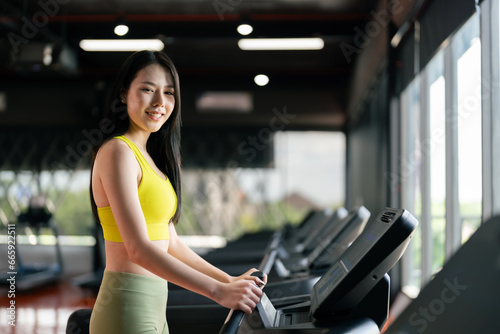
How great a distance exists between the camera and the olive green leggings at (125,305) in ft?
3.92

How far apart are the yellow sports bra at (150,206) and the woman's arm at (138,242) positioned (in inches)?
1.5

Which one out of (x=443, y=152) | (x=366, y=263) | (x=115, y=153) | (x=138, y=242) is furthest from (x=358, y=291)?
(x=443, y=152)

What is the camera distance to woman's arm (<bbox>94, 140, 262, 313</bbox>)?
3.59ft

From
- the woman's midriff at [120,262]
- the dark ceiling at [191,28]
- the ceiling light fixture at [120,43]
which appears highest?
the dark ceiling at [191,28]

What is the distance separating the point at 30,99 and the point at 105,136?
8.09 meters

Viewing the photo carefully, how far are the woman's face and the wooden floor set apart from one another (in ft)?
11.9

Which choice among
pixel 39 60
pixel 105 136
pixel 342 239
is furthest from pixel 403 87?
pixel 39 60

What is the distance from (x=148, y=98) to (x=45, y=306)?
16.2 ft

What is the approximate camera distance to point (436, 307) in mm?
952

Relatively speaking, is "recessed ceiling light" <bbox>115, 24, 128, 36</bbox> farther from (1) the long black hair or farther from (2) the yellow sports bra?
(2) the yellow sports bra

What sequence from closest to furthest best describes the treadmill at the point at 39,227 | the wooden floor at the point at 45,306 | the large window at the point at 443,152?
the large window at the point at 443,152 < the wooden floor at the point at 45,306 < the treadmill at the point at 39,227

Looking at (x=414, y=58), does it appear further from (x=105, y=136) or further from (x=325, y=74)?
(x=325, y=74)

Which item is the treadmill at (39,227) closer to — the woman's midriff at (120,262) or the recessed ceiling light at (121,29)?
the recessed ceiling light at (121,29)

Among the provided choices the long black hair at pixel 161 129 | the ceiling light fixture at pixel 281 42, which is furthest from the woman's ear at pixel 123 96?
the ceiling light fixture at pixel 281 42
